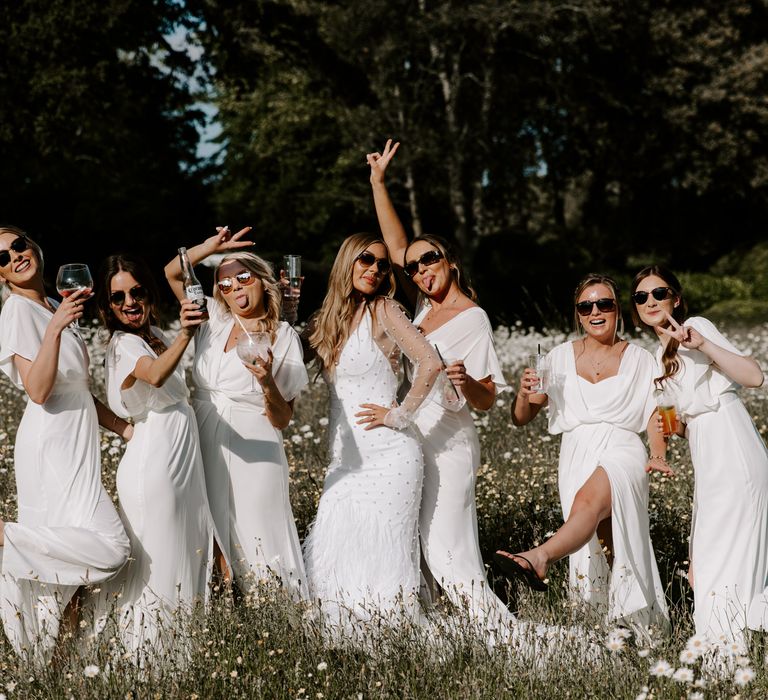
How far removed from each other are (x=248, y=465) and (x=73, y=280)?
4.63ft

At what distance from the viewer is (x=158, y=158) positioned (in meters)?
27.7

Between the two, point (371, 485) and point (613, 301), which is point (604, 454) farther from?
point (371, 485)


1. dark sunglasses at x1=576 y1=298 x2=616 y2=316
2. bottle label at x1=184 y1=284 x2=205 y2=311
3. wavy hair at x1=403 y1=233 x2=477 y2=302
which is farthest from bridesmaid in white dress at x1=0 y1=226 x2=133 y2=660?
dark sunglasses at x1=576 y1=298 x2=616 y2=316

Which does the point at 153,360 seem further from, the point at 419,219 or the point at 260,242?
the point at 260,242

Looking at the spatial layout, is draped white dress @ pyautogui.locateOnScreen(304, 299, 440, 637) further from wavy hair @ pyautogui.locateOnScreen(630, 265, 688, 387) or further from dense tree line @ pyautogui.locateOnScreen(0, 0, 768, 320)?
dense tree line @ pyautogui.locateOnScreen(0, 0, 768, 320)

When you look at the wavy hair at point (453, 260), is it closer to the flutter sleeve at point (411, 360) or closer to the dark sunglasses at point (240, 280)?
the flutter sleeve at point (411, 360)

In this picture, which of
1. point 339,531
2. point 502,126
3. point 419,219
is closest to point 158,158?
point 419,219

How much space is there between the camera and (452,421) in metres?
5.88

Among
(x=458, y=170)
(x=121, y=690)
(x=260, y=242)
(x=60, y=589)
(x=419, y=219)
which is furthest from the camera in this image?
(x=260, y=242)

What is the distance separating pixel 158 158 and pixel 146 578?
942 inches

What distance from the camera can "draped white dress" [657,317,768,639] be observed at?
17.0 feet

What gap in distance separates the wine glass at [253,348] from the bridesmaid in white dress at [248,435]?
1.65 feet

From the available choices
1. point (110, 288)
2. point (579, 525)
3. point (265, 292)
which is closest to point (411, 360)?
point (265, 292)

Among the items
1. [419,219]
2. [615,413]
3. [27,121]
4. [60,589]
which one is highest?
[419,219]
